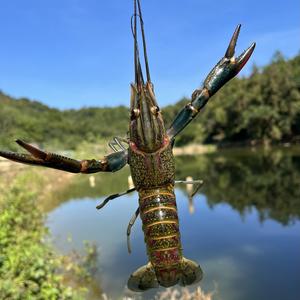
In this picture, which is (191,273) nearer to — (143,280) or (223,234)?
(143,280)

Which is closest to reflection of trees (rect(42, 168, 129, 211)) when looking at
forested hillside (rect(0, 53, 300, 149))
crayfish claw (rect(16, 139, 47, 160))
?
forested hillside (rect(0, 53, 300, 149))

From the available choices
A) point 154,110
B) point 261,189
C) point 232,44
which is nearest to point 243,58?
point 232,44

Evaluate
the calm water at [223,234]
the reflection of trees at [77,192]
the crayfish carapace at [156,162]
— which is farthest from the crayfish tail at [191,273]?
the reflection of trees at [77,192]

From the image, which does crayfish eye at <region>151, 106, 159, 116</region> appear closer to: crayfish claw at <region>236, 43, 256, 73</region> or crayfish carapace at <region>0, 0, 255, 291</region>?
crayfish carapace at <region>0, 0, 255, 291</region>

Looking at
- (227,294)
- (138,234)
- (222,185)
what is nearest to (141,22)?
(227,294)

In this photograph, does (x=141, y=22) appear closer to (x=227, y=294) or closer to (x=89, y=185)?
(x=227, y=294)

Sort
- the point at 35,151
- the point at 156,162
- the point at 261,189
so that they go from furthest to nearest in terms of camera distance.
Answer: the point at 261,189 → the point at 156,162 → the point at 35,151

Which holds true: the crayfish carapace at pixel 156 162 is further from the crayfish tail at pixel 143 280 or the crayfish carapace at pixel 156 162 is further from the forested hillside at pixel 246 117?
the forested hillside at pixel 246 117

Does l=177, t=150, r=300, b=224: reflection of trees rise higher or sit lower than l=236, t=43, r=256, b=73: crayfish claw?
lower
